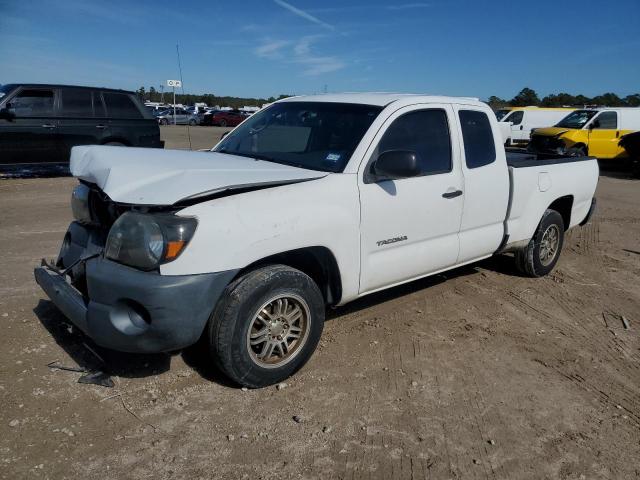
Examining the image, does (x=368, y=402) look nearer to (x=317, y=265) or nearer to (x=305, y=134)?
(x=317, y=265)

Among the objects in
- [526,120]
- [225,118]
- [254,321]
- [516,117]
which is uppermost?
[516,117]

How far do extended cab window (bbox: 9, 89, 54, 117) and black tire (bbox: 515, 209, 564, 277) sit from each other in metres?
9.58

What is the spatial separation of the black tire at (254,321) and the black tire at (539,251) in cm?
296

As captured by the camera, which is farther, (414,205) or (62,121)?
(62,121)

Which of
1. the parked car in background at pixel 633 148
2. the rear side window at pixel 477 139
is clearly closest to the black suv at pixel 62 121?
the rear side window at pixel 477 139

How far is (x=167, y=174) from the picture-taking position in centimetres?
303

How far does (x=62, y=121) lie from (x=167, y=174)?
9.04 m

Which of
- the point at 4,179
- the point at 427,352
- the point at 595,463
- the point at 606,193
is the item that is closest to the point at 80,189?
the point at 427,352

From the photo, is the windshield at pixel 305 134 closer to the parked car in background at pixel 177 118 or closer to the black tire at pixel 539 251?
the black tire at pixel 539 251

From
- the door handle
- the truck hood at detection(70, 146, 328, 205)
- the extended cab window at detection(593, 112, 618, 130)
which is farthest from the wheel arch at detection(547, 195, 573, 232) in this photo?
the extended cab window at detection(593, 112, 618, 130)

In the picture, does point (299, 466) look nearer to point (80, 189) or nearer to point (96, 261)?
point (96, 261)

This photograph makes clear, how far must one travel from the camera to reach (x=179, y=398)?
315 centimetres

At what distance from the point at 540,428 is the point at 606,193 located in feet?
35.6

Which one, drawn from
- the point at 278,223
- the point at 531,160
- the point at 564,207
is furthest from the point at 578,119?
the point at 278,223
